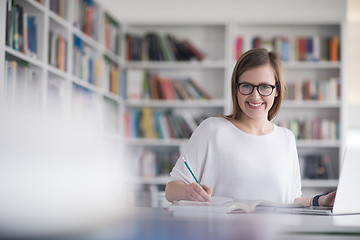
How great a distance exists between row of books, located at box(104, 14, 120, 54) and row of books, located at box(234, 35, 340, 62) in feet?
3.81

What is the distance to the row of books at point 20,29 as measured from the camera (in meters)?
2.75

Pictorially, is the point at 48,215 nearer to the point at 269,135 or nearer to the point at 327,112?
the point at 269,135

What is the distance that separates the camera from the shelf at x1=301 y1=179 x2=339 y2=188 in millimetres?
4613

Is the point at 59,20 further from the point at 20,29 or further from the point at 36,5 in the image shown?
the point at 20,29

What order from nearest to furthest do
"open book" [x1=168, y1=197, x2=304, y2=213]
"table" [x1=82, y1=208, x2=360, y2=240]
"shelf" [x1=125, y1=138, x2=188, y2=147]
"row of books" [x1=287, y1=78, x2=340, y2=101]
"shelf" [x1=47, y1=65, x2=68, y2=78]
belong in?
"table" [x1=82, y1=208, x2=360, y2=240], "open book" [x1=168, y1=197, x2=304, y2=213], "shelf" [x1=47, y1=65, x2=68, y2=78], "row of books" [x1=287, y1=78, x2=340, y2=101], "shelf" [x1=125, y1=138, x2=188, y2=147]

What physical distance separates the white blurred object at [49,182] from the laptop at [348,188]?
63cm

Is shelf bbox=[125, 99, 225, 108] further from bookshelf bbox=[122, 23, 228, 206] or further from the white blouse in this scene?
the white blouse

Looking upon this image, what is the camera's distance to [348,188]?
3.90 feet

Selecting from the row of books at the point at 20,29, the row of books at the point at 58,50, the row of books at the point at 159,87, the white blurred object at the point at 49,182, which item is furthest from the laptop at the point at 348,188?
the row of books at the point at 159,87

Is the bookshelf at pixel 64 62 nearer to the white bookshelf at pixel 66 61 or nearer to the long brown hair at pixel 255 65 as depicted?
the white bookshelf at pixel 66 61

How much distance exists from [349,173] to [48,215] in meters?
0.86

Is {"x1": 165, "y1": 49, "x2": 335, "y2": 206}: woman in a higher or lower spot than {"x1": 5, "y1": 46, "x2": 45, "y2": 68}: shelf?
lower

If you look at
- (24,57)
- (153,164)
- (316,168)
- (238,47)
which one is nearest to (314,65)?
(238,47)

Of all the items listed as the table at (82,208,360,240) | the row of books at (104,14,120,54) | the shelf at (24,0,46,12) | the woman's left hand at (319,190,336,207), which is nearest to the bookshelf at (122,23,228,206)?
the row of books at (104,14,120,54)
